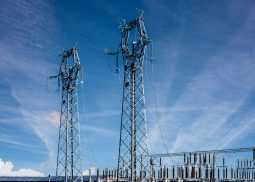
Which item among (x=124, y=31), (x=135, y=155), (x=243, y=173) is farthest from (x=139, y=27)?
(x=243, y=173)

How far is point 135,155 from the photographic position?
31812 mm

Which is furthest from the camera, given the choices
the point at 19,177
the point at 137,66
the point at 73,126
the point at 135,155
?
the point at 19,177

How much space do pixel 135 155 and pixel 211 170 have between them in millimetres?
22854

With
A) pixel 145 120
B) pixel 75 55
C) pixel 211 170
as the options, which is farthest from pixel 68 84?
pixel 211 170

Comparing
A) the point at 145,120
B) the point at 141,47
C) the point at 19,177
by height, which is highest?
the point at 141,47

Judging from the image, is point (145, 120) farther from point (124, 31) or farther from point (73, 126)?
point (73, 126)

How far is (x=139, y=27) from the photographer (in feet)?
113

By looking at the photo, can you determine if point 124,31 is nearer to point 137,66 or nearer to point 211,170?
point 137,66

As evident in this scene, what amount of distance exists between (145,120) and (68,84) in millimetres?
15384

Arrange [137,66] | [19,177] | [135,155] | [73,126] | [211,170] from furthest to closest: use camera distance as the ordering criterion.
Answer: [19,177] → [211,170] → [73,126] → [137,66] → [135,155]

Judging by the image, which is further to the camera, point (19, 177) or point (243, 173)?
point (19, 177)

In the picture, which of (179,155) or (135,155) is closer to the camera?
(135,155)

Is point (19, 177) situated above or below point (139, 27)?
below

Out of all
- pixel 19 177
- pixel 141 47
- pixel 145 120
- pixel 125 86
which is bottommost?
pixel 19 177
